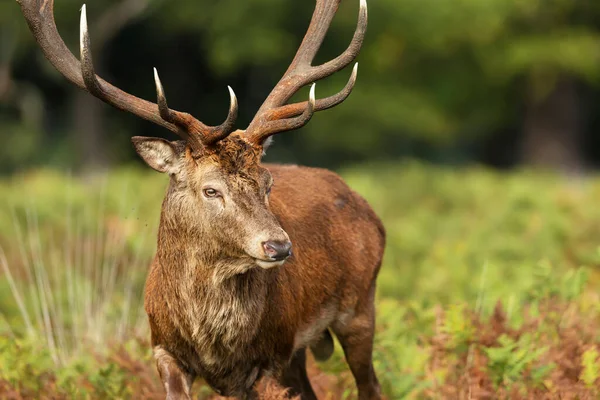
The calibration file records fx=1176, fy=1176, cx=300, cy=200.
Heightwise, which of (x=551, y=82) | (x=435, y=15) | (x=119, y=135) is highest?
(x=435, y=15)

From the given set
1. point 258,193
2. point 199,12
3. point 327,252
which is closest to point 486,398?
point 327,252

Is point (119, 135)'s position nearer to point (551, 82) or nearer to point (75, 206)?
point (551, 82)

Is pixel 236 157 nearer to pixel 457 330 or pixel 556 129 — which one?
pixel 457 330

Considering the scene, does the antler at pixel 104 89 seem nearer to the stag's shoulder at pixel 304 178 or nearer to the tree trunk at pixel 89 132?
the stag's shoulder at pixel 304 178

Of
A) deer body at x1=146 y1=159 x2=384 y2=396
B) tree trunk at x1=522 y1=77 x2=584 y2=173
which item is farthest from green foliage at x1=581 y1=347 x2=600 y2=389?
tree trunk at x1=522 y1=77 x2=584 y2=173

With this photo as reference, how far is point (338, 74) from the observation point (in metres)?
25.2

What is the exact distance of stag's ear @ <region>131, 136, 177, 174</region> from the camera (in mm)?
5711

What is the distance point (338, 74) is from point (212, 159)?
64.7ft

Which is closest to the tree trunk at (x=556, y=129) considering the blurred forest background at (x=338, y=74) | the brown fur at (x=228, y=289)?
the blurred forest background at (x=338, y=74)

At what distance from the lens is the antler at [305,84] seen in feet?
18.8

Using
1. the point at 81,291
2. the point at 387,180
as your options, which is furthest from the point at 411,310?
the point at 387,180

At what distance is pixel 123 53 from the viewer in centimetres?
3219

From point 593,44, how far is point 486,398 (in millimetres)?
20784

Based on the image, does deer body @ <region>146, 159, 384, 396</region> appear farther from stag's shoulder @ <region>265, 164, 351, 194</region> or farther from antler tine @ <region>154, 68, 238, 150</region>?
antler tine @ <region>154, 68, 238, 150</region>
